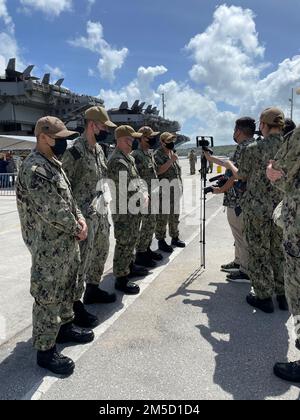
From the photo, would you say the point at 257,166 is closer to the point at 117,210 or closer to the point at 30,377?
the point at 117,210

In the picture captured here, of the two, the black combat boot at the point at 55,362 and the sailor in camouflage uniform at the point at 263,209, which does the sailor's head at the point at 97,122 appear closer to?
the sailor in camouflage uniform at the point at 263,209

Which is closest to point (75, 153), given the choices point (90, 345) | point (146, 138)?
point (90, 345)

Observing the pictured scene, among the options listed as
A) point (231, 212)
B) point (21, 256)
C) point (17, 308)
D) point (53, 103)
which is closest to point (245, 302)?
point (231, 212)

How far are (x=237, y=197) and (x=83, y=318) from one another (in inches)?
91.7

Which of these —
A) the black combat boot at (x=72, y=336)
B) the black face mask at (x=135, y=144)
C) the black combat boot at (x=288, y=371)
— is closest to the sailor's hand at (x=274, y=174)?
the black combat boot at (x=288, y=371)

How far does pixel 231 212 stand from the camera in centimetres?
477

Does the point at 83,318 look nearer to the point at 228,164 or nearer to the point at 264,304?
the point at 264,304

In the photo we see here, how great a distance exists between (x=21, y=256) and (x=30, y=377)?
359 centimetres

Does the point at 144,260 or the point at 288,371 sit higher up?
the point at 144,260

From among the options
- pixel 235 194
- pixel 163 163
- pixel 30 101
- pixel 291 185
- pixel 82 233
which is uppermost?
pixel 30 101

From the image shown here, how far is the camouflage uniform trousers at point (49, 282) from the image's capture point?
2.51 meters

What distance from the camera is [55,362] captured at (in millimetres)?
2623

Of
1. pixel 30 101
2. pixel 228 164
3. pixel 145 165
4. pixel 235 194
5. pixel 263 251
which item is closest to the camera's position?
pixel 263 251

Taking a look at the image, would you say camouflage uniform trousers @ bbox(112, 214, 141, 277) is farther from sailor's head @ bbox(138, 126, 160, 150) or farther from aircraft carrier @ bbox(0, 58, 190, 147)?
aircraft carrier @ bbox(0, 58, 190, 147)
